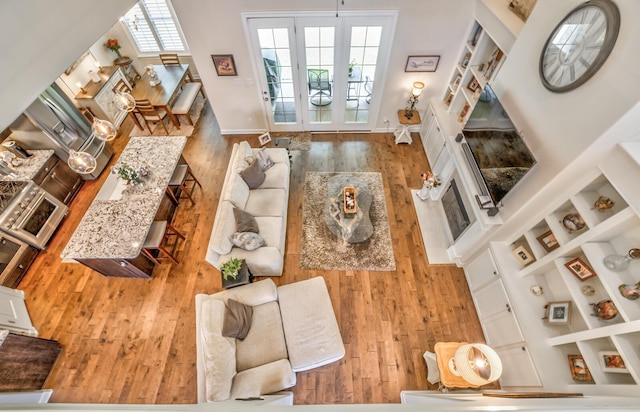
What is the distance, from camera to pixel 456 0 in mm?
3803

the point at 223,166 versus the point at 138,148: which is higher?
the point at 223,166

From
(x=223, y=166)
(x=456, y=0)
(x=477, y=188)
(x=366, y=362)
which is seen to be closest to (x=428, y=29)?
(x=456, y=0)

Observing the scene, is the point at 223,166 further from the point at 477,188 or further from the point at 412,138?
the point at 477,188

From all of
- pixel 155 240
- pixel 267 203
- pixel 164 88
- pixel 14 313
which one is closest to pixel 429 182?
pixel 267 203

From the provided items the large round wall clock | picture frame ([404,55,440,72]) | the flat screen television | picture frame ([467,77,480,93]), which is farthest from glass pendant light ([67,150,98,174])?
picture frame ([467,77,480,93])

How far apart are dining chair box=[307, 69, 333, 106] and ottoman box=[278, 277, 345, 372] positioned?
3.54m

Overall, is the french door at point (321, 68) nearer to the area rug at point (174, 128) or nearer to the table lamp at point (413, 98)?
the table lamp at point (413, 98)

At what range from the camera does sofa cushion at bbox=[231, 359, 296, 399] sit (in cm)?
249

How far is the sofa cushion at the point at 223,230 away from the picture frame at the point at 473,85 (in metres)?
3.98

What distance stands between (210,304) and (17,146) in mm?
4021

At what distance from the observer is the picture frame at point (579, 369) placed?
A: 220 centimetres

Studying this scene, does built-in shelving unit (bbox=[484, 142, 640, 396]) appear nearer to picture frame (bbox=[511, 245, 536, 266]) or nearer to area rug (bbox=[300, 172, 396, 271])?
picture frame (bbox=[511, 245, 536, 266])

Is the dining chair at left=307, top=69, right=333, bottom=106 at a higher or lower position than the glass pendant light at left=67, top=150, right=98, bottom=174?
higher

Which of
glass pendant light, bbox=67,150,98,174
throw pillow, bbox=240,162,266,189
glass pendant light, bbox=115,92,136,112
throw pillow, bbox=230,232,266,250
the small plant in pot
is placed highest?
glass pendant light, bbox=115,92,136,112
